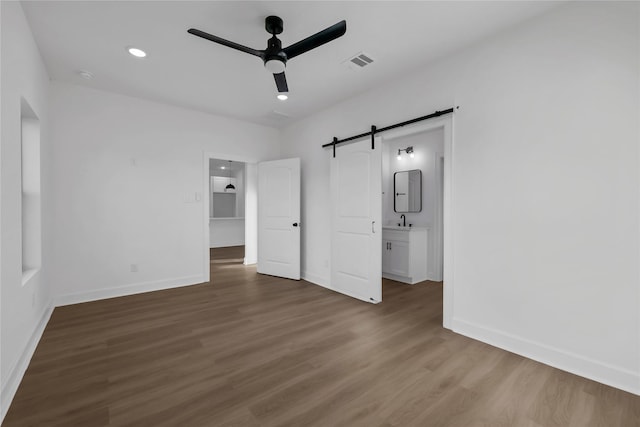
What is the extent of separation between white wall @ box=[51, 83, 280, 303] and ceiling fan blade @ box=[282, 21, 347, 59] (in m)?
2.92

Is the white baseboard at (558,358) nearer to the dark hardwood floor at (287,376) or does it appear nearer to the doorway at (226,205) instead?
the dark hardwood floor at (287,376)

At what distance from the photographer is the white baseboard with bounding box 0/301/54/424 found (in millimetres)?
1662

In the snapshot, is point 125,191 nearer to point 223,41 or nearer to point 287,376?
point 223,41

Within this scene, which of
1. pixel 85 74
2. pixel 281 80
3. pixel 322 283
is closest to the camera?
pixel 281 80

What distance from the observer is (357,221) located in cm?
375

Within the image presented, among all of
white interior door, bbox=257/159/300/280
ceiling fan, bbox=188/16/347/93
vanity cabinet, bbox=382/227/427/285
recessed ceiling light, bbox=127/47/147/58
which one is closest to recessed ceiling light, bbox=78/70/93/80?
recessed ceiling light, bbox=127/47/147/58

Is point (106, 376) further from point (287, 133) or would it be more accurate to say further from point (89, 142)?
point (287, 133)

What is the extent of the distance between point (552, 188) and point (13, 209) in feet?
13.1

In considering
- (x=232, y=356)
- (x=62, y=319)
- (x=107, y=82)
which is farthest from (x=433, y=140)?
(x=62, y=319)

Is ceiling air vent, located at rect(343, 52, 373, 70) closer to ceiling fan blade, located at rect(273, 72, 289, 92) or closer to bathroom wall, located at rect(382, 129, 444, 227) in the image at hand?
ceiling fan blade, located at rect(273, 72, 289, 92)

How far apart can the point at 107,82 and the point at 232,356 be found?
3648 mm

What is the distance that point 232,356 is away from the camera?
7.52 feet

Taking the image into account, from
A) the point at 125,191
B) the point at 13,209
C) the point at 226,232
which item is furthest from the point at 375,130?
the point at 226,232

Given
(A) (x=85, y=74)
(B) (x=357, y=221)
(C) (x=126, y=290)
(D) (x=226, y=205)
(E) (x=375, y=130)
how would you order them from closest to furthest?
1. (A) (x=85, y=74)
2. (E) (x=375, y=130)
3. (B) (x=357, y=221)
4. (C) (x=126, y=290)
5. (D) (x=226, y=205)
